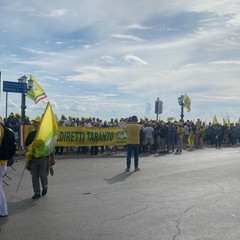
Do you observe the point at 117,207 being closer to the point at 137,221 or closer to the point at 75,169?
the point at 137,221

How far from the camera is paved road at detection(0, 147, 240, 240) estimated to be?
19.9 feet

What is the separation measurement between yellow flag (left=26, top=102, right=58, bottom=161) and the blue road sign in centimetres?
929

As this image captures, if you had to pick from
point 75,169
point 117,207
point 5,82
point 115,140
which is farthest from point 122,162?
point 117,207

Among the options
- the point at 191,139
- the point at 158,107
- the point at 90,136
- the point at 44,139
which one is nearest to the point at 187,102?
the point at 158,107

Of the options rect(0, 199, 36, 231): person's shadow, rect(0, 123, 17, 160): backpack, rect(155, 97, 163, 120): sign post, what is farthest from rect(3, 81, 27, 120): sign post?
rect(155, 97, 163, 120): sign post

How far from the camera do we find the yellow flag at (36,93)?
2053 cm

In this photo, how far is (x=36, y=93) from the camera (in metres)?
20.6

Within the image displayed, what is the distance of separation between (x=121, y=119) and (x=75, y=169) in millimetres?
11976

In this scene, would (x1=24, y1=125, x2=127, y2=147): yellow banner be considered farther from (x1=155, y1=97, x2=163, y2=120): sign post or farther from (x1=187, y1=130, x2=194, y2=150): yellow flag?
(x1=155, y1=97, x2=163, y2=120): sign post

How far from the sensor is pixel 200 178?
11820 mm

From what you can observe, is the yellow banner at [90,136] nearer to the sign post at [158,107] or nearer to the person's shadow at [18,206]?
the sign post at [158,107]

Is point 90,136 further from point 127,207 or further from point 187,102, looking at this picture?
point 187,102

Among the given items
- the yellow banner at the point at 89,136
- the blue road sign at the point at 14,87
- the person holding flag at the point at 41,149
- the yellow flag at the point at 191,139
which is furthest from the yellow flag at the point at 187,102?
the person holding flag at the point at 41,149

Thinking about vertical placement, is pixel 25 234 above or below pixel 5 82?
below
